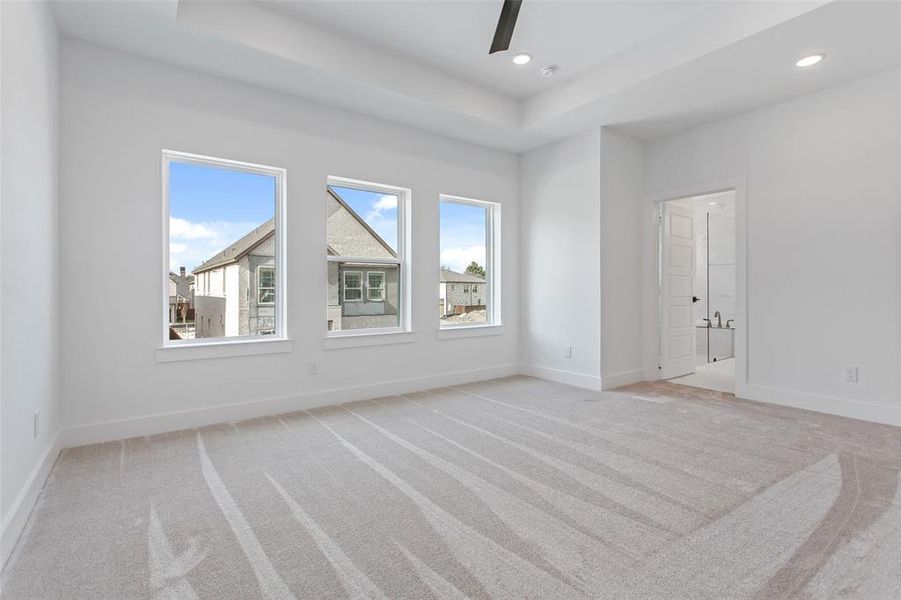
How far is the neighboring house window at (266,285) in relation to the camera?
12.5ft

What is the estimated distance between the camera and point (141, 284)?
10.4ft

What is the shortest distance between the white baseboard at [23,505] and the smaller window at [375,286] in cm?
255

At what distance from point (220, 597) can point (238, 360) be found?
2312 mm

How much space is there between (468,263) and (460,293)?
15.0 inches

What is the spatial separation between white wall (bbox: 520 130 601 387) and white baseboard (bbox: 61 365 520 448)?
973mm

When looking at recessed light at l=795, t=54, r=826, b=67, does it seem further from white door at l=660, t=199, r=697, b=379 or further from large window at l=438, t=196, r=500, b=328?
large window at l=438, t=196, r=500, b=328

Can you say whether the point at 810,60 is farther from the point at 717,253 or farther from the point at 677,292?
the point at 717,253

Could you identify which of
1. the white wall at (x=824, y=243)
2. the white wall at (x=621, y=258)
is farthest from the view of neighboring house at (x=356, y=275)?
the white wall at (x=824, y=243)

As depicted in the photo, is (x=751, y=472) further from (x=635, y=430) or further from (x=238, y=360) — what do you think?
(x=238, y=360)

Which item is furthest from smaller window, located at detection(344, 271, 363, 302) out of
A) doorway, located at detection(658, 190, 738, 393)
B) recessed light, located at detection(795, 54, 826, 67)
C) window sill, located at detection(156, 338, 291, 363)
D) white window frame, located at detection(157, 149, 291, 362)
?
recessed light, located at detection(795, 54, 826, 67)

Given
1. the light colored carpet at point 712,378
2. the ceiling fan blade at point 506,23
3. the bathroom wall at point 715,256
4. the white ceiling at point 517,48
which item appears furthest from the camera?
the bathroom wall at point 715,256

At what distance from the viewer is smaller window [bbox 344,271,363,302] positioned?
426cm

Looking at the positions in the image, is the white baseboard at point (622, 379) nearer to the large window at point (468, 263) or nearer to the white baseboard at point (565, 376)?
the white baseboard at point (565, 376)

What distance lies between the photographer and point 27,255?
212 centimetres
